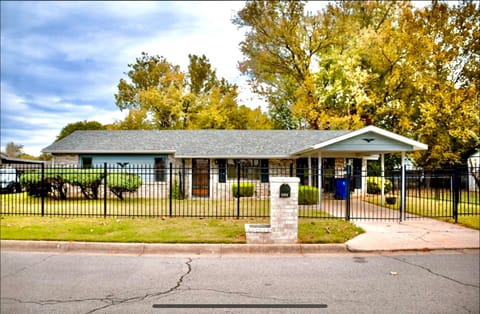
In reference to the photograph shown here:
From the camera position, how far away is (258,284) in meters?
6.32

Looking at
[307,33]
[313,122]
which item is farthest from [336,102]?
[307,33]

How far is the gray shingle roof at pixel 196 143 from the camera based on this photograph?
889 inches

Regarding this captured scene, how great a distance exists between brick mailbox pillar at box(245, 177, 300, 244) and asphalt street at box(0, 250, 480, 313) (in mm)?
Answer: 820

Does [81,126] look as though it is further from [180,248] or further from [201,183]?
[180,248]

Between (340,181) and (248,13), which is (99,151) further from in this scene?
(248,13)

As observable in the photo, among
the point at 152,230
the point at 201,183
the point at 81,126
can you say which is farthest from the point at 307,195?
the point at 81,126

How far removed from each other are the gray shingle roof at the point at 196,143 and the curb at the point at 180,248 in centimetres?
1320

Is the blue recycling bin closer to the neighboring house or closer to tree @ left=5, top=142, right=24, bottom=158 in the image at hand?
the neighboring house

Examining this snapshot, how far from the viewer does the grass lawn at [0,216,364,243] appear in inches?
374

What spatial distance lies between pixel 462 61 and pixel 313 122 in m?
12.4

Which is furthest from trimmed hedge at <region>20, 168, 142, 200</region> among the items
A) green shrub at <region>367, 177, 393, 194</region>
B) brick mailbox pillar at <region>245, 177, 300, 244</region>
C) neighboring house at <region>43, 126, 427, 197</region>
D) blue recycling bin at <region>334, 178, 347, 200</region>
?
green shrub at <region>367, 177, 393, 194</region>

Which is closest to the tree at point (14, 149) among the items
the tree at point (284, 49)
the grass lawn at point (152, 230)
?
the tree at point (284, 49)

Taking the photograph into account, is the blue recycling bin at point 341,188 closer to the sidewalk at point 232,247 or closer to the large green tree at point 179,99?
the sidewalk at point 232,247

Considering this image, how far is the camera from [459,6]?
2917 centimetres
